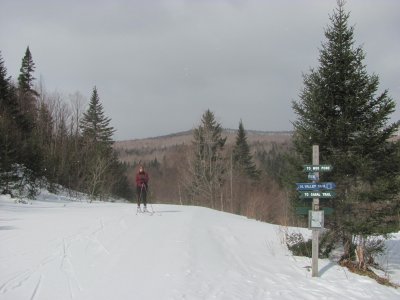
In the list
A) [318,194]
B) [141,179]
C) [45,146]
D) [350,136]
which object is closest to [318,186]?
[318,194]

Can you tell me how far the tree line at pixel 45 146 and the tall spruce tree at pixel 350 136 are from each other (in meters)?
20.3

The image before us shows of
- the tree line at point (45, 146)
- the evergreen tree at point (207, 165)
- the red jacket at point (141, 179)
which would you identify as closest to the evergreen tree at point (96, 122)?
the tree line at point (45, 146)

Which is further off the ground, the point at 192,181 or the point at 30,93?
the point at 30,93

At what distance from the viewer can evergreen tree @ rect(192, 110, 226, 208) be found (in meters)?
53.8

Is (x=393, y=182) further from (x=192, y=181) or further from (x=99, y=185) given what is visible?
(x=192, y=181)

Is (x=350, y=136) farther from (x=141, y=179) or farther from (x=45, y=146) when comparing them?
(x=45, y=146)

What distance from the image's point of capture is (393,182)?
12.7m

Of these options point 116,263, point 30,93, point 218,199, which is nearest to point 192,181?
point 218,199

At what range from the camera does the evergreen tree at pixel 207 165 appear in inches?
2116

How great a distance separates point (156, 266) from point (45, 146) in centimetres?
3808

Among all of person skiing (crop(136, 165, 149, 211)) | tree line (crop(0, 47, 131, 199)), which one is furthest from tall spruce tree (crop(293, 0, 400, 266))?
tree line (crop(0, 47, 131, 199))

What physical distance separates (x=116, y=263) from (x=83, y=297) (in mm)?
2398

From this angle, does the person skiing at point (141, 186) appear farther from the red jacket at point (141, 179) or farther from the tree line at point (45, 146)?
the tree line at point (45, 146)

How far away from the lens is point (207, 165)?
179ft
